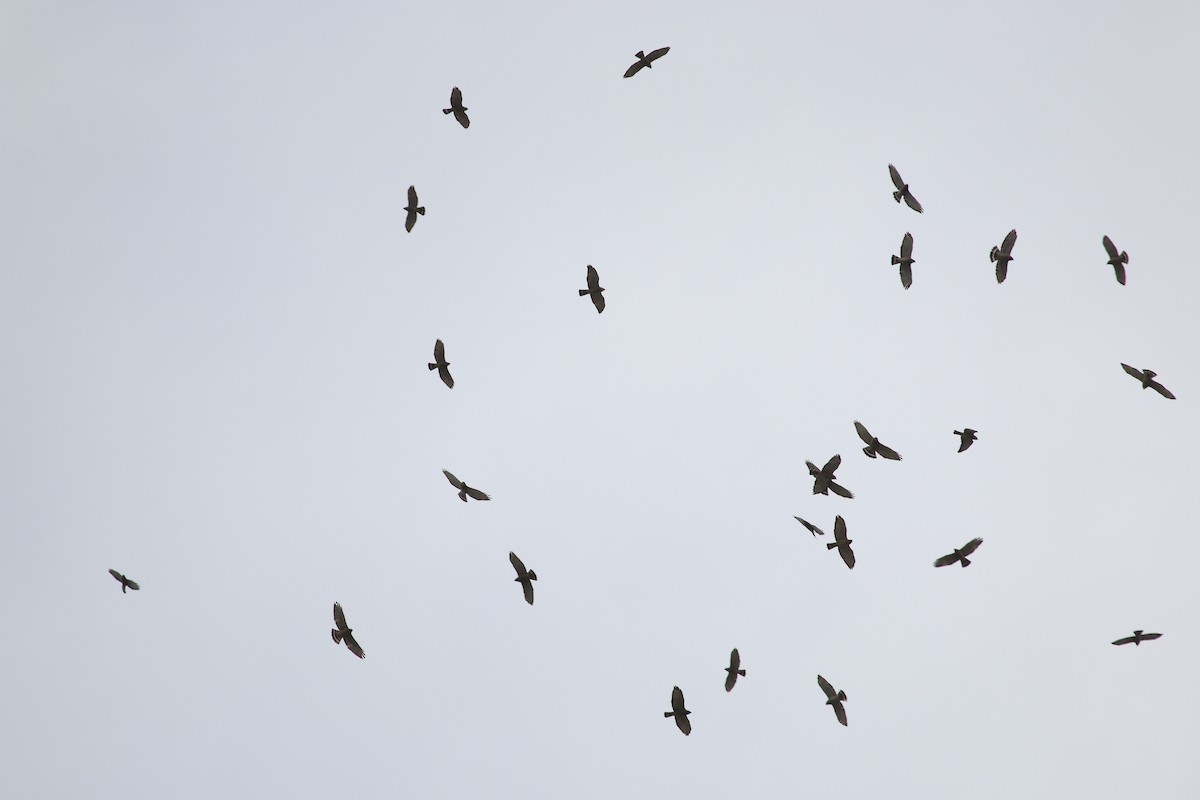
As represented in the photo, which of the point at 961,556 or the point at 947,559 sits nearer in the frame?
the point at 947,559

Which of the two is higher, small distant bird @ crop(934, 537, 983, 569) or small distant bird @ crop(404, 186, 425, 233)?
small distant bird @ crop(404, 186, 425, 233)

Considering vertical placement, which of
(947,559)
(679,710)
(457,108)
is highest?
(457,108)

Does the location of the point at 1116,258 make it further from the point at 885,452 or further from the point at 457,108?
the point at 457,108

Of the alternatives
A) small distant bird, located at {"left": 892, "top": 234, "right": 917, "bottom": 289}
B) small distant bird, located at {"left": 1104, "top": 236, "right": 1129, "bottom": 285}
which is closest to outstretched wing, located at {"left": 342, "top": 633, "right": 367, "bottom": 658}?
small distant bird, located at {"left": 892, "top": 234, "right": 917, "bottom": 289}

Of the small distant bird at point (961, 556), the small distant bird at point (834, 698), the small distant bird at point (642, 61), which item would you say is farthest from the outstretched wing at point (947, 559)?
the small distant bird at point (642, 61)

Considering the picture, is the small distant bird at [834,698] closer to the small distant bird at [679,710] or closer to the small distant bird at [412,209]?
the small distant bird at [679,710]

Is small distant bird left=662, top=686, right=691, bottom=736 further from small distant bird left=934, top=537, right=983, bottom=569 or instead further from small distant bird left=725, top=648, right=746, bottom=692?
small distant bird left=934, top=537, right=983, bottom=569

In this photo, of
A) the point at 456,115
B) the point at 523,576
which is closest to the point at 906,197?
the point at 456,115

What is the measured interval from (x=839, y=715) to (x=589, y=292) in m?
13.8

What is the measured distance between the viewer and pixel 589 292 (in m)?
34.9

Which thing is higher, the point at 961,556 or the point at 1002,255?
the point at 1002,255

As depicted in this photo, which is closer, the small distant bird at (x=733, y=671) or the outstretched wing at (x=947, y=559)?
the outstretched wing at (x=947, y=559)

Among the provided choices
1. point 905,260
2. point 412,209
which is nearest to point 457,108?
point 412,209

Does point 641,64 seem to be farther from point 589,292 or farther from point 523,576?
point 523,576
